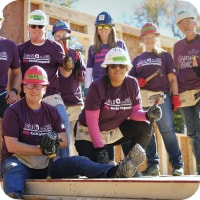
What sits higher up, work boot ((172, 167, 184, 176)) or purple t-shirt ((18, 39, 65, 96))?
purple t-shirt ((18, 39, 65, 96))

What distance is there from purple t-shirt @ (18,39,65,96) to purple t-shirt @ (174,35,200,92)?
1.38 metres

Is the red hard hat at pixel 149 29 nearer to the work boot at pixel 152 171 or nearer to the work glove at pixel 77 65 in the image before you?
the work glove at pixel 77 65

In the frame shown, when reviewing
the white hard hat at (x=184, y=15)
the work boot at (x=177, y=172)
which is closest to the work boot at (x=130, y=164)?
the work boot at (x=177, y=172)

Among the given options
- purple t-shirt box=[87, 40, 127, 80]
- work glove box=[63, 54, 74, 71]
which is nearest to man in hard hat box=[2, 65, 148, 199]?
work glove box=[63, 54, 74, 71]

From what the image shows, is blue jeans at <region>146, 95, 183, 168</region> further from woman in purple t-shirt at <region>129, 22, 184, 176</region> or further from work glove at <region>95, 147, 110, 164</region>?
work glove at <region>95, 147, 110, 164</region>

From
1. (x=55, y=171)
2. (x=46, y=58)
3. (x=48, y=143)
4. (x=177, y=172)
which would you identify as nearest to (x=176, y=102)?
(x=177, y=172)

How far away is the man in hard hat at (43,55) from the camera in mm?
4266

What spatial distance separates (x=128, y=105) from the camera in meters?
3.98

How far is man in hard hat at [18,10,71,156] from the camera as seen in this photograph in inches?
168

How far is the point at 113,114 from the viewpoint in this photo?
3.96 m

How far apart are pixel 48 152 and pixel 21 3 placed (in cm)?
323

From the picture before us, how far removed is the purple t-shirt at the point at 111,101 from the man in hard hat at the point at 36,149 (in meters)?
0.39

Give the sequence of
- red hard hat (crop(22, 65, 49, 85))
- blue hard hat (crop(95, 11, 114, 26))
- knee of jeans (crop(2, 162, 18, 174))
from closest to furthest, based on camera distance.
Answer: knee of jeans (crop(2, 162, 18, 174)), red hard hat (crop(22, 65, 49, 85)), blue hard hat (crop(95, 11, 114, 26))

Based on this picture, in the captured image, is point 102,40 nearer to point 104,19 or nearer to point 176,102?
point 104,19
